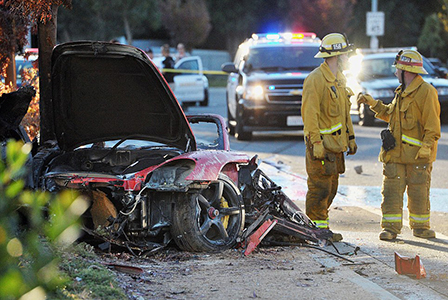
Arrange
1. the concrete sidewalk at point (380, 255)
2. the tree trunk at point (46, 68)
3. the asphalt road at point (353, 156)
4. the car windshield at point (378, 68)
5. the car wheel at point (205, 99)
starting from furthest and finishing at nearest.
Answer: the car wheel at point (205, 99) < the car windshield at point (378, 68) < the asphalt road at point (353, 156) < the tree trunk at point (46, 68) < the concrete sidewalk at point (380, 255)

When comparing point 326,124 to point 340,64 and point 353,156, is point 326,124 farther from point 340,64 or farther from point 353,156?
point 353,156

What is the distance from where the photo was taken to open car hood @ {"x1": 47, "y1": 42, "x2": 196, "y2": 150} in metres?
5.73

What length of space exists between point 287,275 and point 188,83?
20314 mm

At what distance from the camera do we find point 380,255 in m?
5.98

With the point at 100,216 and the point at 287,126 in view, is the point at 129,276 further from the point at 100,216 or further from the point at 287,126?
the point at 287,126

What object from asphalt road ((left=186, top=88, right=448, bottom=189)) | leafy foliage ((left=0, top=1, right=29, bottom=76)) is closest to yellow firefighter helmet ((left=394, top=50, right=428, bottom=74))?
asphalt road ((left=186, top=88, right=448, bottom=189))

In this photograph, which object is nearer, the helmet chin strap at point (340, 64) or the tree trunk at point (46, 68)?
the helmet chin strap at point (340, 64)

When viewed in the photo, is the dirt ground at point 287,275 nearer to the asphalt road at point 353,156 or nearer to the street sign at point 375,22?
the asphalt road at point 353,156

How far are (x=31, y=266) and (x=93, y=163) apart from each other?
4.68 meters

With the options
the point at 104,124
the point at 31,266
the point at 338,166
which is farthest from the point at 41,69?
the point at 31,266

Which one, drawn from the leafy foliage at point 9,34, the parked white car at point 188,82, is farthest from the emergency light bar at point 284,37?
the leafy foliage at point 9,34

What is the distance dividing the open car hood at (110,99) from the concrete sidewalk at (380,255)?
1735 millimetres

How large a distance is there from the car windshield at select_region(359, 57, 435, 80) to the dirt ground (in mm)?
12844

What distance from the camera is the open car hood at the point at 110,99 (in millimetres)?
5727
